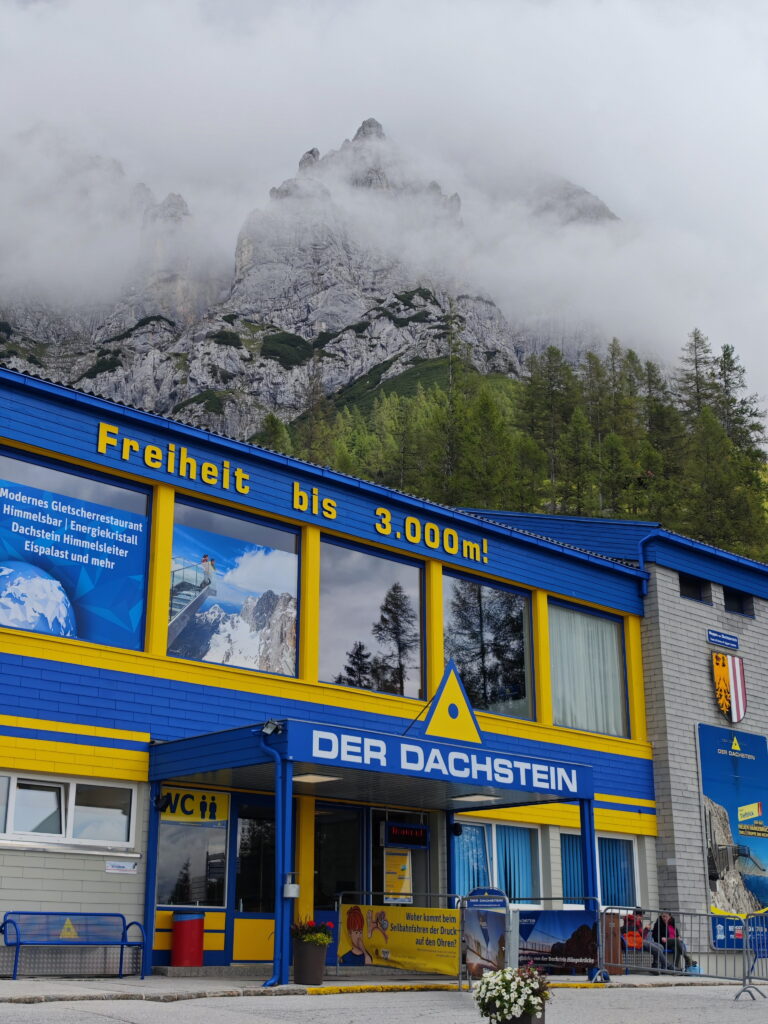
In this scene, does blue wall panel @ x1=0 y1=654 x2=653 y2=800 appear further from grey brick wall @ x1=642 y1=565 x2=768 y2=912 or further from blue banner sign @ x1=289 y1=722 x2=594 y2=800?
grey brick wall @ x1=642 y1=565 x2=768 y2=912

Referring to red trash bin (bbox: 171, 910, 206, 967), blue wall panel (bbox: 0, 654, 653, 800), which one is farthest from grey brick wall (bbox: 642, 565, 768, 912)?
red trash bin (bbox: 171, 910, 206, 967)

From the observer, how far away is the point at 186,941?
1479 cm

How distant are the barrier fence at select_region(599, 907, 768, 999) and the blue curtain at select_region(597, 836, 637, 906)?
78 centimetres

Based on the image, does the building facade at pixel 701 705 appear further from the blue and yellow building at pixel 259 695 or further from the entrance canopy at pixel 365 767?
the entrance canopy at pixel 365 767

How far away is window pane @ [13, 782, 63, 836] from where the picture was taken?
45.7 ft

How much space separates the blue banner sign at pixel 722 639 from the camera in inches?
966

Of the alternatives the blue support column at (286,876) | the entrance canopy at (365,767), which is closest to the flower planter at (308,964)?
the blue support column at (286,876)

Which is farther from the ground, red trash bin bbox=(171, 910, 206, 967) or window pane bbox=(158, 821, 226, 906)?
window pane bbox=(158, 821, 226, 906)

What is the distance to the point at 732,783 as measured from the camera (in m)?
23.7

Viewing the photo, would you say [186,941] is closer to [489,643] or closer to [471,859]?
[471,859]

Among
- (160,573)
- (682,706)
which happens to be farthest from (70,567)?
(682,706)

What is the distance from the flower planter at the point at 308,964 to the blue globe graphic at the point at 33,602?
494 cm

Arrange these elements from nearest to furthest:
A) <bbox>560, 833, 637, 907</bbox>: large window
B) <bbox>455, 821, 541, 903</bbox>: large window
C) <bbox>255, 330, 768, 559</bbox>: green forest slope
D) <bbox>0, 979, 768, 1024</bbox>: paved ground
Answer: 1. <bbox>0, 979, 768, 1024</bbox>: paved ground
2. <bbox>455, 821, 541, 903</bbox>: large window
3. <bbox>560, 833, 637, 907</bbox>: large window
4. <bbox>255, 330, 768, 559</bbox>: green forest slope

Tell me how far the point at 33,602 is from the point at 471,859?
8731mm
